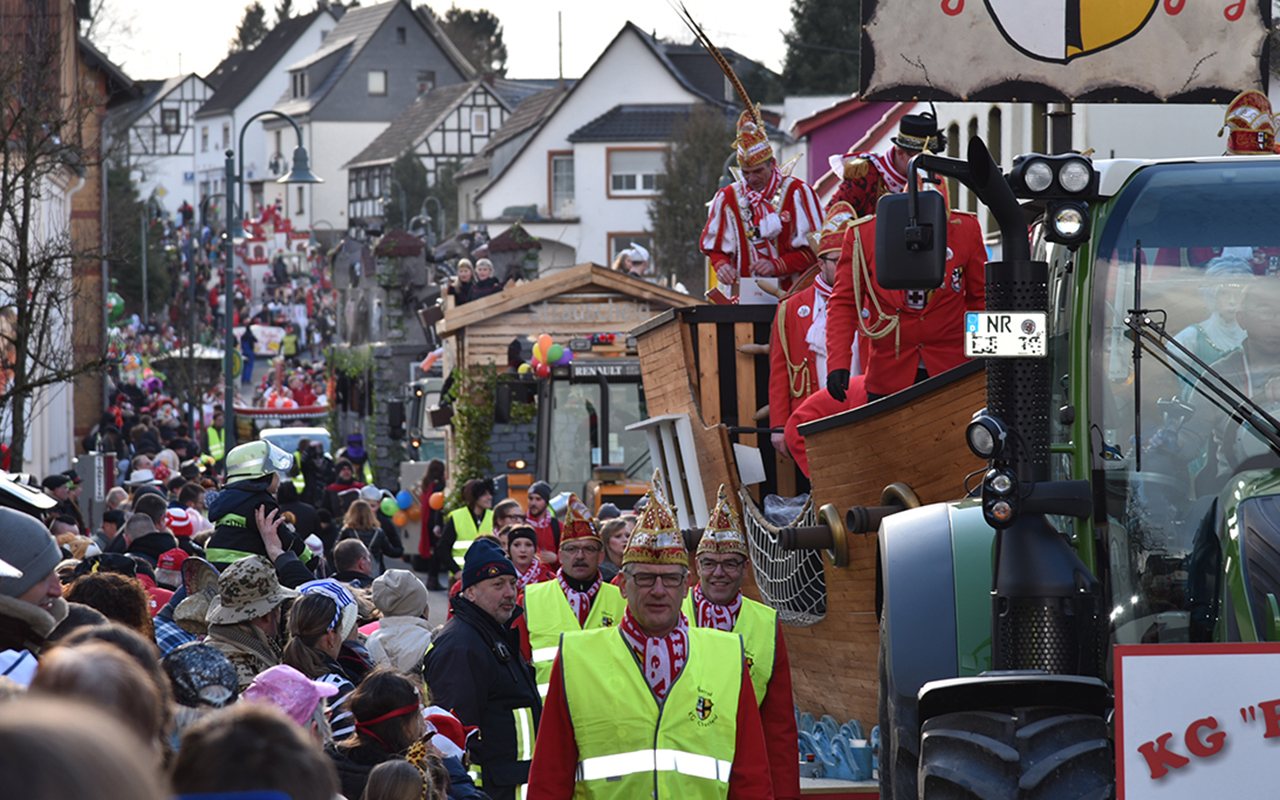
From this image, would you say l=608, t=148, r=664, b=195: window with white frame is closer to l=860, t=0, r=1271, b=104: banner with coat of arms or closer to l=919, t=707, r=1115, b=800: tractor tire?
l=860, t=0, r=1271, b=104: banner with coat of arms

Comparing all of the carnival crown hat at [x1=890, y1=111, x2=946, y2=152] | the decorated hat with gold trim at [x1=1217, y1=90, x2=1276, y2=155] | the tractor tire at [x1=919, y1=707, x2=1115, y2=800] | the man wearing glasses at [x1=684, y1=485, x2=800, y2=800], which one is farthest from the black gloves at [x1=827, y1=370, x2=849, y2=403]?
the tractor tire at [x1=919, y1=707, x2=1115, y2=800]

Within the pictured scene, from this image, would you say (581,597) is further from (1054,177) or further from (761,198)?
(1054,177)

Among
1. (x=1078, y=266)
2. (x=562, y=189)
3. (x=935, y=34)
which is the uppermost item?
(x=562, y=189)

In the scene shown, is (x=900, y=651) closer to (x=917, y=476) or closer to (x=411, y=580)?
(x=917, y=476)

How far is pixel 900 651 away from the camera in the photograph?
18.7 ft

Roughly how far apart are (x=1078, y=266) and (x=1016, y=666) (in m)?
1.26

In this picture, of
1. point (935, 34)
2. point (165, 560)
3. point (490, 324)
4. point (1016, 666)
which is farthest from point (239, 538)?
point (490, 324)

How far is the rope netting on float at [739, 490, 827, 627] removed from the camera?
893 centimetres

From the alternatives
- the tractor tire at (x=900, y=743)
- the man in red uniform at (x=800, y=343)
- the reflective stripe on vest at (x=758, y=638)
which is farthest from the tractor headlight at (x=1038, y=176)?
the man in red uniform at (x=800, y=343)

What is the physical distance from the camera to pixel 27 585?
470 cm

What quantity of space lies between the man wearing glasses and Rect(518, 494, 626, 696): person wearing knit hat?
70cm

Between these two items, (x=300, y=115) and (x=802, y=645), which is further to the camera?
(x=300, y=115)

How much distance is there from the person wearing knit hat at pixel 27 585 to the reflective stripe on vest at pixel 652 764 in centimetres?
158

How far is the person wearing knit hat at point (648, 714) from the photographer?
5.19 metres
